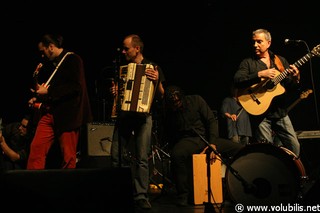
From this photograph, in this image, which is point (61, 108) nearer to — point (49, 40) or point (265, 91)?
point (49, 40)

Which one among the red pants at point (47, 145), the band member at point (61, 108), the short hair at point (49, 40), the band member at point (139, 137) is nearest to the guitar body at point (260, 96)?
the band member at point (139, 137)

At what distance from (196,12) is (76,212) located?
24.7ft

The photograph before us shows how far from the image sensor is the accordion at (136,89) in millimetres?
4512

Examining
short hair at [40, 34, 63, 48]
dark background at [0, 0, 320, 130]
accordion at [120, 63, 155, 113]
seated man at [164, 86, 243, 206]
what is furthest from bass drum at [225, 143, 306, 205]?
dark background at [0, 0, 320, 130]

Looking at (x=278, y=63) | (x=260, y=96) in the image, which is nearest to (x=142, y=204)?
(x=260, y=96)

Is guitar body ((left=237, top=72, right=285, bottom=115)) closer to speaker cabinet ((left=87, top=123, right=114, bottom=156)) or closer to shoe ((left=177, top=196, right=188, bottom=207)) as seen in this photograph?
shoe ((left=177, top=196, right=188, bottom=207))

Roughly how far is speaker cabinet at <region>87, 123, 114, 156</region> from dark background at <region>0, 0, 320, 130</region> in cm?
85

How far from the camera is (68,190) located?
262 centimetres

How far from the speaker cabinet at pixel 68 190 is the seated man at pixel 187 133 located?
2444 millimetres

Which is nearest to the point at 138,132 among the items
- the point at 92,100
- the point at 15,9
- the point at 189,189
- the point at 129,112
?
the point at 129,112

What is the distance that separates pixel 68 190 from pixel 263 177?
242cm

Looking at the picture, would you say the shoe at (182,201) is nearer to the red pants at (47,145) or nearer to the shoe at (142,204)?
the shoe at (142,204)

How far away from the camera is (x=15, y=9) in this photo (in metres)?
7.47

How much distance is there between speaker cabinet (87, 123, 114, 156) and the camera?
671 centimetres
